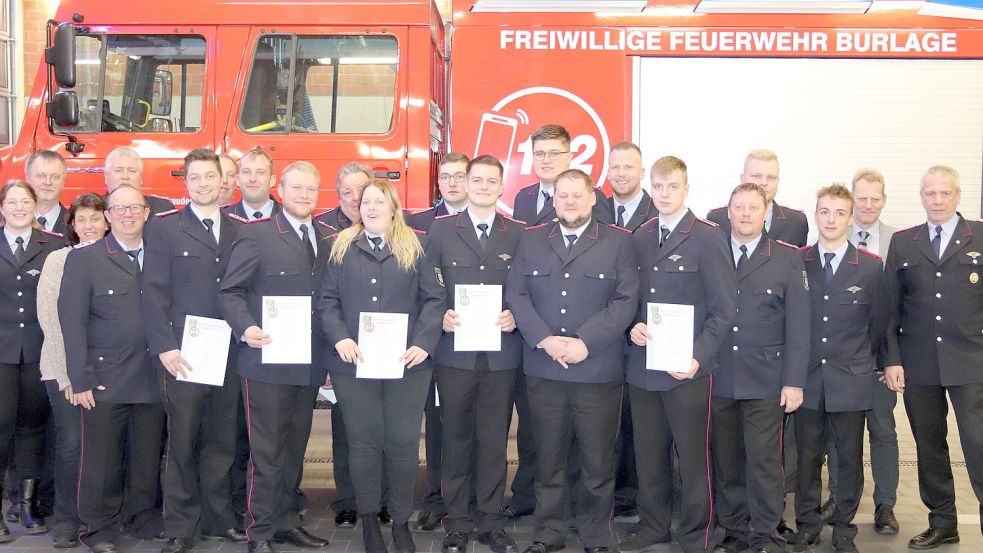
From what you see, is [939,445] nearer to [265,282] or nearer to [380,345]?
[380,345]

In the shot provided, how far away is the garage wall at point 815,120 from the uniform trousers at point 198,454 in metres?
3.03

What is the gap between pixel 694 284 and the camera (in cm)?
434

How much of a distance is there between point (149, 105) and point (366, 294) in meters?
2.42

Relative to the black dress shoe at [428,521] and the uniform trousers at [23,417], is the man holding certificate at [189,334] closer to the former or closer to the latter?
the uniform trousers at [23,417]

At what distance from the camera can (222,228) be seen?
4.55 m

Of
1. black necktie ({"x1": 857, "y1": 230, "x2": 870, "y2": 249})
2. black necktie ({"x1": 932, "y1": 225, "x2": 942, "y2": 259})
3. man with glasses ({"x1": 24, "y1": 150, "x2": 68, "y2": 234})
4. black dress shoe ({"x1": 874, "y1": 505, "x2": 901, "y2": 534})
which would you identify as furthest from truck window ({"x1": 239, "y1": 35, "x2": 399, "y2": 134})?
black dress shoe ({"x1": 874, "y1": 505, "x2": 901, "y2": 534})

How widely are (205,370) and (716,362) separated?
8.48 feet

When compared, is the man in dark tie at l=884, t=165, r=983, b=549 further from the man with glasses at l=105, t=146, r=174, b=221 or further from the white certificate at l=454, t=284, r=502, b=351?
the man with glasses at l=105, t=146, r=174, b=221

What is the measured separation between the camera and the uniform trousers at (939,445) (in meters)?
4.68

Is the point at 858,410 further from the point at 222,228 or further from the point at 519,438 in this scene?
the point at 222,228

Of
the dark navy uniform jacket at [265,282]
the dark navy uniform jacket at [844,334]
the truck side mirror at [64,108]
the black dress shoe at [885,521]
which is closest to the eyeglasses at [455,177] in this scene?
the dark navy uniform jacket at [265,282]

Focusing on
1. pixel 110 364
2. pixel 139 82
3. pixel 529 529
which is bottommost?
pixel 529 529

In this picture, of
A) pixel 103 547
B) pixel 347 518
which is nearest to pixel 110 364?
pixel 103 547

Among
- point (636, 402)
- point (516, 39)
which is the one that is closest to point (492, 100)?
point (516, 39)
